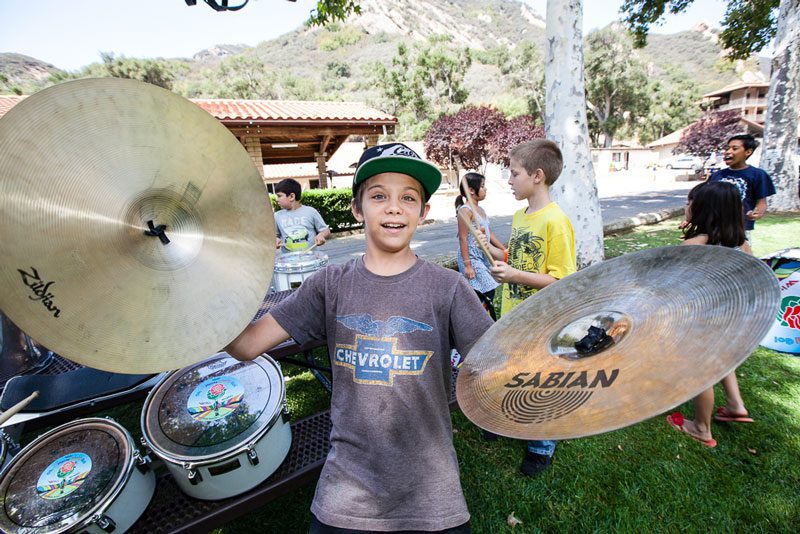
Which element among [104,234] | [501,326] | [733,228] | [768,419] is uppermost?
[104,234]

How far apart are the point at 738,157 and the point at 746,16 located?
13.5 m

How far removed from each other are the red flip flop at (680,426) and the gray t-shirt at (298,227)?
4.05 metres

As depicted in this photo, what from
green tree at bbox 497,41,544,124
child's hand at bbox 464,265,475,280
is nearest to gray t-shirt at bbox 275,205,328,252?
child's hand at bbox 464,265,475,280

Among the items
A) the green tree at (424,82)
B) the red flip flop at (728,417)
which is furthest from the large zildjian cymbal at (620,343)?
the green tree at (424,82)

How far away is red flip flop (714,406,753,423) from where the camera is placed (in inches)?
100.0

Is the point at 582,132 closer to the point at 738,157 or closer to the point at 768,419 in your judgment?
the point at 738,157

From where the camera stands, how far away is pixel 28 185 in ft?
2.51

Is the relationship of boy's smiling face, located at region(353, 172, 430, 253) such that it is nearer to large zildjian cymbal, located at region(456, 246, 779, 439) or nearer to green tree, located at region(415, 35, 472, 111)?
large zildjian cymbal, located at region(456, 246, 779, 439)

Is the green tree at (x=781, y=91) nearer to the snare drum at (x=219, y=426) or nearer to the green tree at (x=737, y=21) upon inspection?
the green tree at (x=737, y=21)

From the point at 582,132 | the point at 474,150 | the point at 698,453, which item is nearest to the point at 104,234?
the point at 698,453

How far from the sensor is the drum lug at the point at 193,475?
5.11ft

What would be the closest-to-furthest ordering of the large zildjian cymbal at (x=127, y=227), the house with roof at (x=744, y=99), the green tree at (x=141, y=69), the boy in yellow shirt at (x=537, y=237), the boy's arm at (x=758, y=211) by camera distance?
the large zildjian cymbal at (x=127, y=227) → the boy in yellow shirt at (x=537, y=237) → the boy's arm at (x=758, y=211) → the green tree at (x=141, y=69) → the house with roof at (x=744, y=99)

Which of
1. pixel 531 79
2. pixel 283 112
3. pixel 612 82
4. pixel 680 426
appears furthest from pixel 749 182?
pixel 531 79

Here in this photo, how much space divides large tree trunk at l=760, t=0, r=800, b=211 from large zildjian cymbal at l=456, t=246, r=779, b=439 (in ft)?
42.8
